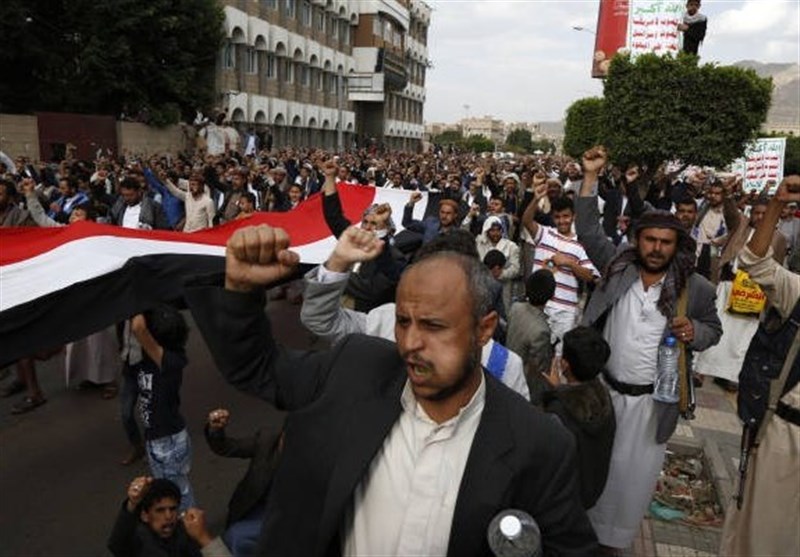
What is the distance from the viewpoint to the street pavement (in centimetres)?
379

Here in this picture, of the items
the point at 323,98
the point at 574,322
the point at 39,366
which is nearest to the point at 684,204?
the point at 574,322

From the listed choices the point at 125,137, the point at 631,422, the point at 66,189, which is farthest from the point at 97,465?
the point at 125,137

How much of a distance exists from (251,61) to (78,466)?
31071 millimetres

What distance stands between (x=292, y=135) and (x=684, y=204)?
33.8m

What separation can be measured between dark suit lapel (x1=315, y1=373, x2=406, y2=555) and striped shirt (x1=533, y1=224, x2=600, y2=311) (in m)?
3.65

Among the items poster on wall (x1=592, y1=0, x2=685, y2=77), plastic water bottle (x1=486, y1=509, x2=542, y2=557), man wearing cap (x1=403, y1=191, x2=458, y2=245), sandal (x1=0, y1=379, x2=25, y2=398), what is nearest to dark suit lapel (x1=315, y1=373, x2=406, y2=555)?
plastic water bottle (x1=486, y1=509, x2=542, y2=557)

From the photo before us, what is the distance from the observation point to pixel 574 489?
59.5 inches

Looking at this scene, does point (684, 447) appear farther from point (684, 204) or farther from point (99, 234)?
point (99, 234)

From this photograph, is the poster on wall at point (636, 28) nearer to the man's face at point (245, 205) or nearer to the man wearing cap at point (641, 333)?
the man's face at point (245, 205)

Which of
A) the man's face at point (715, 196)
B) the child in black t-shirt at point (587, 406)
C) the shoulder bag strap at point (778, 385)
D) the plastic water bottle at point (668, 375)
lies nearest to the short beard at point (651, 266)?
the plastic water bottle at point (668, 375)

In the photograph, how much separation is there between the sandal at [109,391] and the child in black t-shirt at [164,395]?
232 centimetres

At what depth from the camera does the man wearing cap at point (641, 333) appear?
324cm

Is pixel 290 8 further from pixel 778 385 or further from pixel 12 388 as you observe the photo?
pixel 778 385

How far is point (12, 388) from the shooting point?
5754 mm
